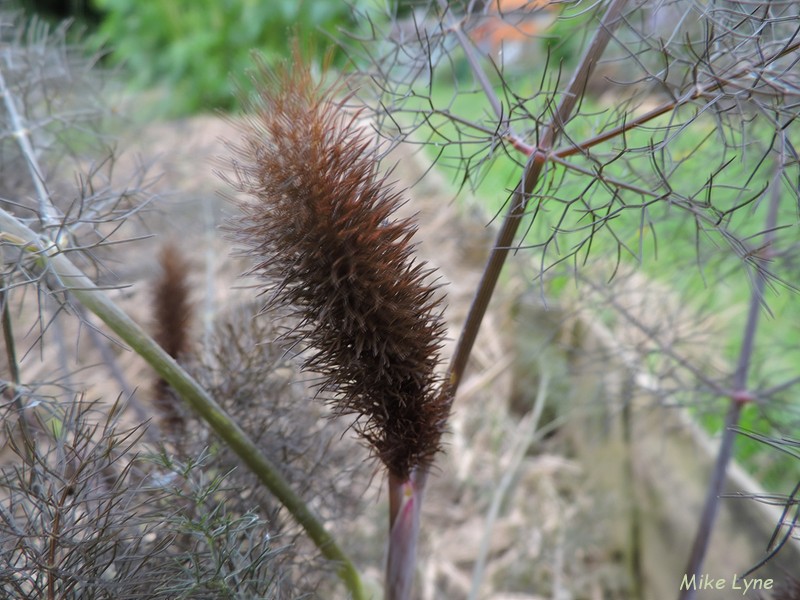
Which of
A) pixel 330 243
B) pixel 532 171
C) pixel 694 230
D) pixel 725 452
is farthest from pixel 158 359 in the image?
pixel 694 230

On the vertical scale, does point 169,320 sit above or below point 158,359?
above

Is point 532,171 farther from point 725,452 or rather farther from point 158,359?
point 725,452

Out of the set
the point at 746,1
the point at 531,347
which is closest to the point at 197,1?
the point at 531,347

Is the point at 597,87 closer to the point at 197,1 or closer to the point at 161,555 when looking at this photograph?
the point at 197,1

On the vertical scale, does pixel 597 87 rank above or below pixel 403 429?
above

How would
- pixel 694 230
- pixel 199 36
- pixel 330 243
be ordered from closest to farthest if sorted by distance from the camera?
pixel 330 243
pixel 694 230
pixel 199 36

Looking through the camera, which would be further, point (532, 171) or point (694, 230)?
point (694, 230)

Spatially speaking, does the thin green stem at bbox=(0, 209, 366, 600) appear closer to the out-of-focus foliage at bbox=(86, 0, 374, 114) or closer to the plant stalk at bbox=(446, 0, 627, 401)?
the plant stalk at bbox=(446, 0, 627, 401)

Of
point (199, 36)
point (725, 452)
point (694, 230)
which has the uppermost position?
point (199, 36)
